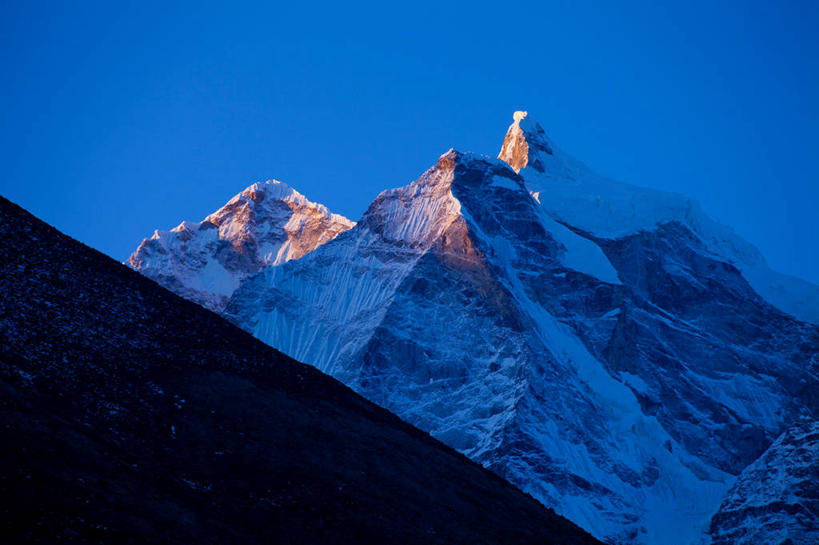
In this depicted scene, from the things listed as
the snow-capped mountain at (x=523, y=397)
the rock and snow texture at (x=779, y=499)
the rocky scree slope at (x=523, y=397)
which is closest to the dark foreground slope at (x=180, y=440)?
the snow-capped mountain at (x=523, y=397)

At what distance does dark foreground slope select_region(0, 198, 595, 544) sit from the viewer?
2794 centimetres

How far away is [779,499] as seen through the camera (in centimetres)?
15038

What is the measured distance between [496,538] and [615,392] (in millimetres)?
155985

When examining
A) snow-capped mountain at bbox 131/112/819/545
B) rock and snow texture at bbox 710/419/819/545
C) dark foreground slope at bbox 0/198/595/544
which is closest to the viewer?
dark foreground slope at bbox 0/198/595/544

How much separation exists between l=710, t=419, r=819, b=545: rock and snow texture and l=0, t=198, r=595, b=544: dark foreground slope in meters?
107

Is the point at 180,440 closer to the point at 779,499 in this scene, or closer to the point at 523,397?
the point at 779,499

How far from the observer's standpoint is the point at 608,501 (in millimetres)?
157000

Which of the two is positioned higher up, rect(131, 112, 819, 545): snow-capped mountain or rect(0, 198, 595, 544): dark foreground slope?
rect(131, 112, 819, 545): snow-capped mountain

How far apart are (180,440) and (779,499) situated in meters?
132

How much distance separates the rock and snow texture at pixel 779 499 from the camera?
142750 mm

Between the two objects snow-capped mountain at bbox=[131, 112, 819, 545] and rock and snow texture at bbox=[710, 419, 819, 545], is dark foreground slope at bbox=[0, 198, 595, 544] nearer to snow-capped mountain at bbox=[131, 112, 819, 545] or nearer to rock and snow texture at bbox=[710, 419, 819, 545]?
snow-capped mountain at bbox=[131, 112, 819, 545]

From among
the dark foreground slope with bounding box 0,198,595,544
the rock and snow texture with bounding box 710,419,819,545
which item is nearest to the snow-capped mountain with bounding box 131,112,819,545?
the rock and snow texture with bounding box 710,419,819,545

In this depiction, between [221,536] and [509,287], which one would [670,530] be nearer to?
[509,287]

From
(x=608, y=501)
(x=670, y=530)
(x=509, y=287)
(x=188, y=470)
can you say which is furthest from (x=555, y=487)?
(x=188, y=470)
